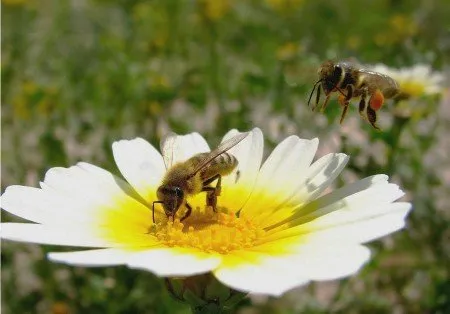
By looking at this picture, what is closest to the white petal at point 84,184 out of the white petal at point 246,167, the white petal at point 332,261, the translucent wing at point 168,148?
the translucent wing at point 168,148

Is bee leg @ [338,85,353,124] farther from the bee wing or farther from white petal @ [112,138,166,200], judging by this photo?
white petal @ [112,138,166,200]

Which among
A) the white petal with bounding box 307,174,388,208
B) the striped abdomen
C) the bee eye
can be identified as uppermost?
the striped abdomen

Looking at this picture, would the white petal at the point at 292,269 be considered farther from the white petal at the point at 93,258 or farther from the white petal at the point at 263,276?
the white petal at the point at 93,258

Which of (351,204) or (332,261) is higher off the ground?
(351,204)

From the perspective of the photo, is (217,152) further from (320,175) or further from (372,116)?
(372,116)

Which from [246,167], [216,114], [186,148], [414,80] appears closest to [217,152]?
[246,167]

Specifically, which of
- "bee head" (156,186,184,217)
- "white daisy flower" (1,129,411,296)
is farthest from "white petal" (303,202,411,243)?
"bee head" (156,186,184,217)

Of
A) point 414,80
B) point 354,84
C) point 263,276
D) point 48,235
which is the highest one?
point 414,80
